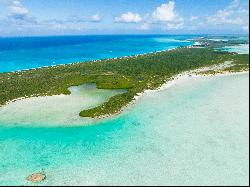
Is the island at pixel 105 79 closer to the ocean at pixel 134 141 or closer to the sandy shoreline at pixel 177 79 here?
the sandy shoreline at pixel 177 79

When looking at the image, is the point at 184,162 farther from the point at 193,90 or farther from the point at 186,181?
the point at 193,90

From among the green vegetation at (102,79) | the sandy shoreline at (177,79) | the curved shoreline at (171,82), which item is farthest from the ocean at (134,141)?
the sandy shoreline at (177,79)

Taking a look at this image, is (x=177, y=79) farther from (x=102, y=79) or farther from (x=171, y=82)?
(x=102, y=79)

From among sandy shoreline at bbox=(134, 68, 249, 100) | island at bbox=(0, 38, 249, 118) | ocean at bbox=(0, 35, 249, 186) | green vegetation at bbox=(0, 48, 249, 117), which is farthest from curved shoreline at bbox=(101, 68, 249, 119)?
ocean at bbox=(0, 35, 249, 186)

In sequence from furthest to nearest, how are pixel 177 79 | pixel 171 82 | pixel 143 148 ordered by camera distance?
1. pixel 177 79
2. pixel 171 82
3. pixel 143 148

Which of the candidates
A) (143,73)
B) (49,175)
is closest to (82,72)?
(143,73)

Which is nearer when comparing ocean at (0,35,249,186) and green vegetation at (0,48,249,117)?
ocean at (0,35,249,186)

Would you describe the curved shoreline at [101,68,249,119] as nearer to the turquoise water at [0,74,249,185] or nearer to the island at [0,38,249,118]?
the island at [0,38,249,118]

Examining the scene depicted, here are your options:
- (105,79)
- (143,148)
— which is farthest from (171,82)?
(143,148)
